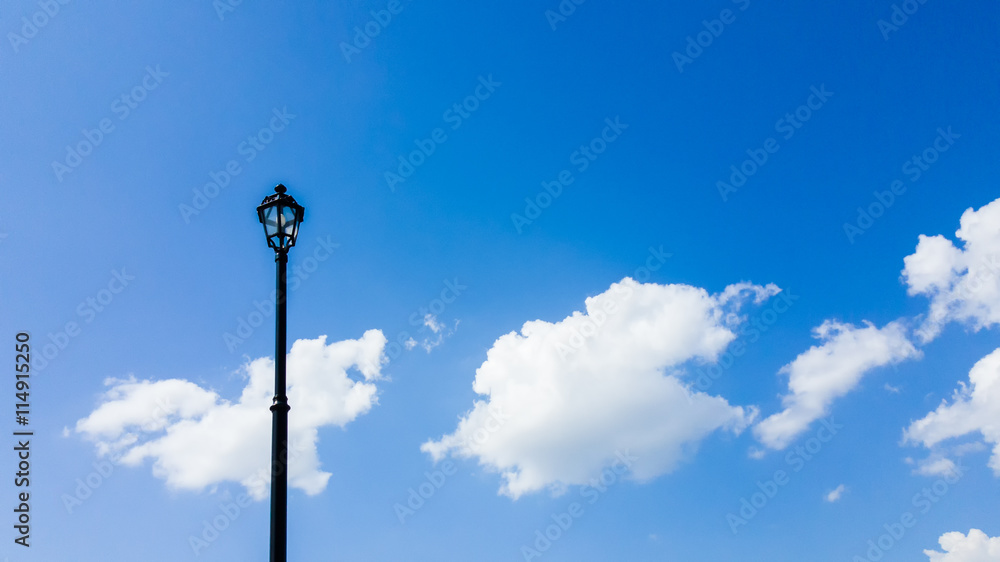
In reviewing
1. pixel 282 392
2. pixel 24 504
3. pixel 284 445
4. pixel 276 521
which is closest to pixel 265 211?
pixel 282 392

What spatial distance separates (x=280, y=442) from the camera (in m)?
7.83

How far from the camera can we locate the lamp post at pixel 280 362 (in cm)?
748

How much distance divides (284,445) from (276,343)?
3.83 feet

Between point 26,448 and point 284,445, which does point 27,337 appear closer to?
point 26,448

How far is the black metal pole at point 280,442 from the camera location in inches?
291

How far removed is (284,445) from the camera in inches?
308

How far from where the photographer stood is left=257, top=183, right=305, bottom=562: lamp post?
7.48 meters

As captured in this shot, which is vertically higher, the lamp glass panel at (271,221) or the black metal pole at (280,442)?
the lamp glass panel at (271,221)

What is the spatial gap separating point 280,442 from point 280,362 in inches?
35.5

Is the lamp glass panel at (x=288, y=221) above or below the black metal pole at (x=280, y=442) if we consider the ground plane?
above

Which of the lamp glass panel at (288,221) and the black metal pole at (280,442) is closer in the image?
the black metal pole at (280,442)

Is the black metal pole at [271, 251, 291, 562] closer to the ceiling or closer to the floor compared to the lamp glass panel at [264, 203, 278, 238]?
closer to the floor

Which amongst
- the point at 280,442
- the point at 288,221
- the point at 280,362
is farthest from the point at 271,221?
the point at 280,442

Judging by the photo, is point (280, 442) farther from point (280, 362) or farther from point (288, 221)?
point (288, 221)
